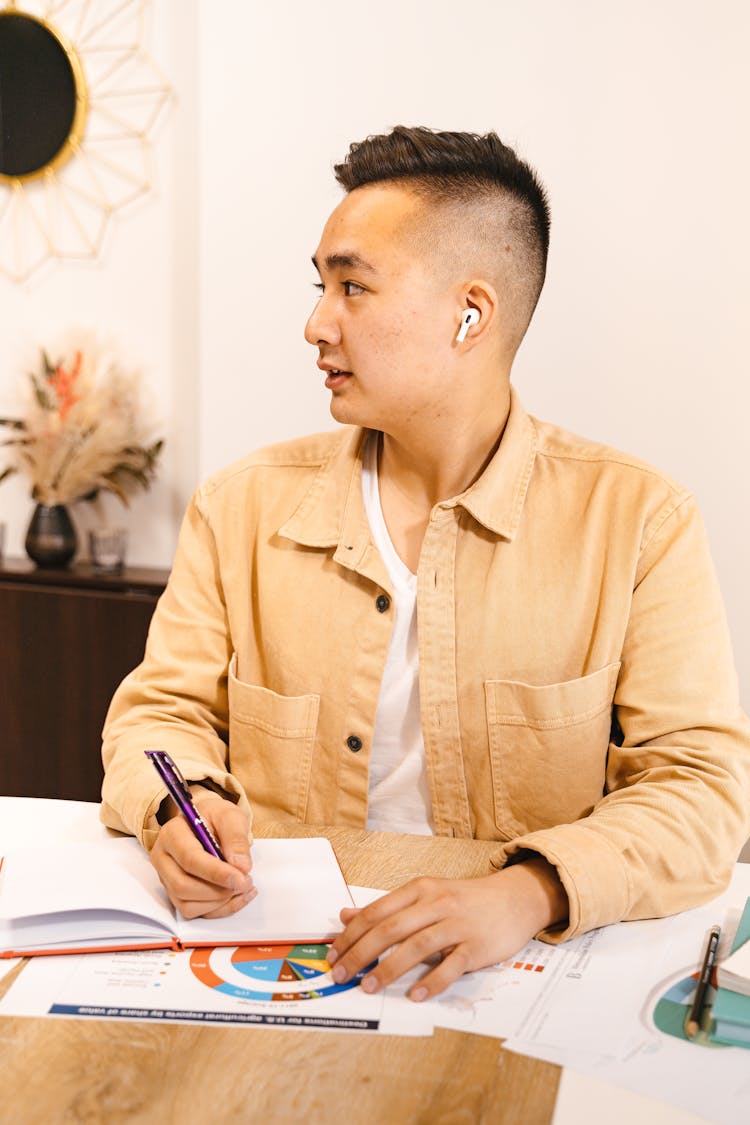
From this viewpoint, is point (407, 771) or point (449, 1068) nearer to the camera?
point (449, 1068)

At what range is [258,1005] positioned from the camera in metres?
1.03

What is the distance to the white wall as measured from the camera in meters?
2.38

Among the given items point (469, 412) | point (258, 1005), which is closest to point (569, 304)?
point (469, 412)

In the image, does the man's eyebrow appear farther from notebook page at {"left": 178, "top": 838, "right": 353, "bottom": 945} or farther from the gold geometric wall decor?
the gold geometric wall decor

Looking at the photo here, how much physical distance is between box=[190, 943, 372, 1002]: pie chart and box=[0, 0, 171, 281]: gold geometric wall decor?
7.66 ft

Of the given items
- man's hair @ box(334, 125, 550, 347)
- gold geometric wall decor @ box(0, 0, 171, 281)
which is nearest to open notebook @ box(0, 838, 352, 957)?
man's hair @ box(334, 125, 550, 347)

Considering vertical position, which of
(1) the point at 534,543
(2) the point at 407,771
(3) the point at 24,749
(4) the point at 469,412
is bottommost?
(3) the point at 24,749

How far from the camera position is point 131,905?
1.16 m

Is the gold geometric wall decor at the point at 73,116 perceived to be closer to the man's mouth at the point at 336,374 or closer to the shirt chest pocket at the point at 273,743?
the man's mouth at the point at 336,374

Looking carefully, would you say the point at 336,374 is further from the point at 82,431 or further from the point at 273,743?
the point at 82,431

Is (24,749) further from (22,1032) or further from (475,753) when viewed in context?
(22,1032)

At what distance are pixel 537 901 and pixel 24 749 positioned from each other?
80.7 inches

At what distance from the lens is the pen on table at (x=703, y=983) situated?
101cm

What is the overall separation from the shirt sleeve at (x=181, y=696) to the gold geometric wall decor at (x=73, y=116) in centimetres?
160
